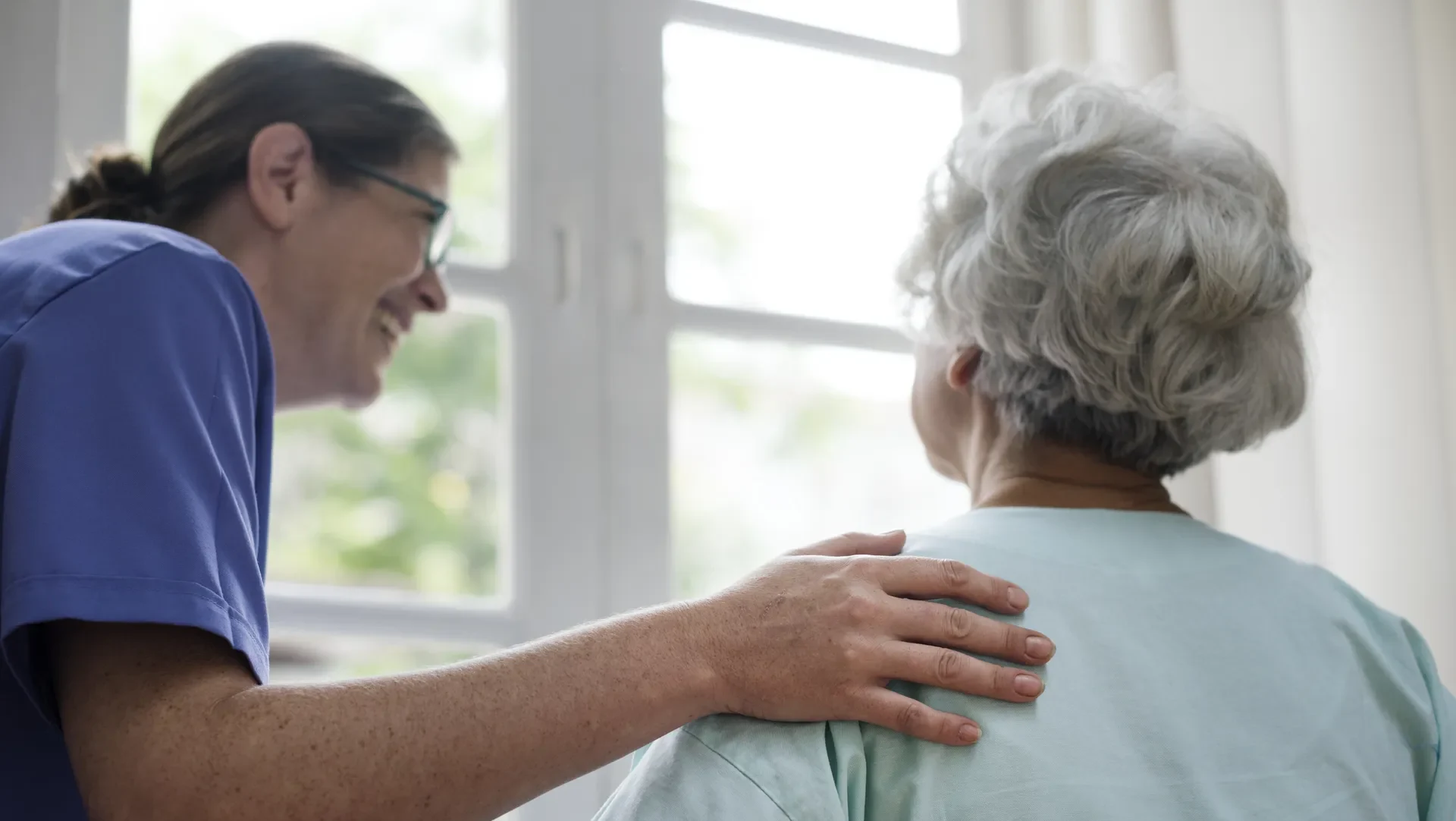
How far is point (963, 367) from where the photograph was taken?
4.86 feet

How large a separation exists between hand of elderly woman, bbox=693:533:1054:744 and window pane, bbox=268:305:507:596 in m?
8.06

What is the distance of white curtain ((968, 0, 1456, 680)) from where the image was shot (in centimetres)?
187

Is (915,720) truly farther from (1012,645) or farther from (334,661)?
(334,661)

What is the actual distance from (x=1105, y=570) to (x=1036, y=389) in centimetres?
20

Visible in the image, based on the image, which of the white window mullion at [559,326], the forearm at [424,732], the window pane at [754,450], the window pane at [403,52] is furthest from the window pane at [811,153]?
the window pane at [754,450]

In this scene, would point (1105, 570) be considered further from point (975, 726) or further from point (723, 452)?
point (723, 452)

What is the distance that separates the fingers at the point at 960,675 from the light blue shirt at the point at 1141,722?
18mm

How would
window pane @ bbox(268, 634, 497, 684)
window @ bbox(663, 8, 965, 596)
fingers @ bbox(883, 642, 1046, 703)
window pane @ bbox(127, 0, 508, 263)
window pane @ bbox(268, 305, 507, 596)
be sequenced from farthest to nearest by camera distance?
window pane @ bbox(268, 305, 507, 596)
window pane @ bbox(268, 634, 497, 684)
window @ bbox(663, 8, 965, 596)
window pane @ bbox(127, 0, 508, 263)
fingers @ bbox(883, 642, 1046, 703)

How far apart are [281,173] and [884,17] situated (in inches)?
52.5

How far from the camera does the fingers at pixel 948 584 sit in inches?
48.9

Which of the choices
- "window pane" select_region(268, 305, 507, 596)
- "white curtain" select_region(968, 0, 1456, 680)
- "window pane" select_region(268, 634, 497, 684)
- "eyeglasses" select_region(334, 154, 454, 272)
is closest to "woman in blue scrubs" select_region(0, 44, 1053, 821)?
"eyeglasses" select_region(334, 154, 454, 272)

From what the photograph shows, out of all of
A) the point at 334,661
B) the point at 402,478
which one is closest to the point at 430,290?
the point at 334,661

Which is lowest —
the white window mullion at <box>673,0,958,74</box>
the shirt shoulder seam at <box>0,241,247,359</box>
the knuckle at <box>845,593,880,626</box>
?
the knuckle at <box>845,593,880,626</box>

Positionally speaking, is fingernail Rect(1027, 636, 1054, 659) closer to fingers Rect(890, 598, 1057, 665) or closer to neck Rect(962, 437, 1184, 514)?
fingers Rect(890, 598, 1057, 665)
